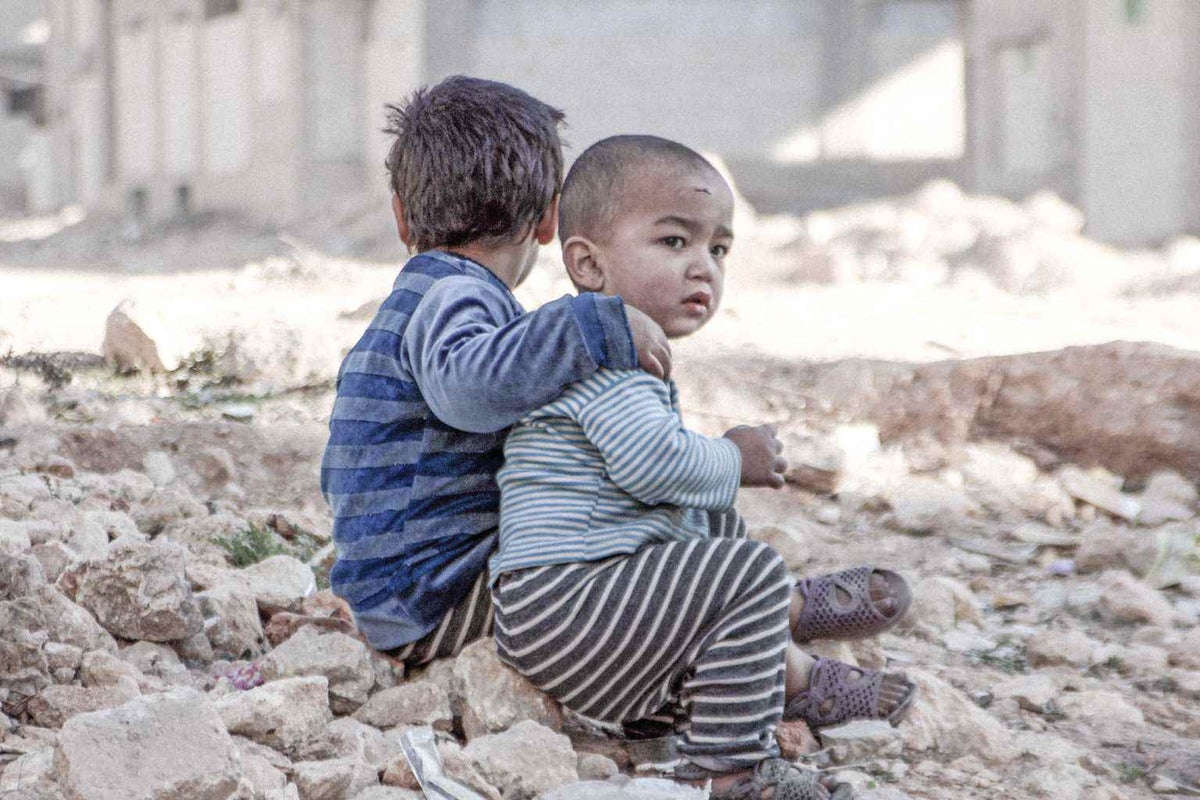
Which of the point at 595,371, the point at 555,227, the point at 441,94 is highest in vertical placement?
the point at 441,94

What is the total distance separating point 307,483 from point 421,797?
2.13 metres

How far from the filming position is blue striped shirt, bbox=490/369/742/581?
2.03m

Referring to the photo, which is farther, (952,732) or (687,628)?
(952,732)

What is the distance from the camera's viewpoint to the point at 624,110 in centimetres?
1245

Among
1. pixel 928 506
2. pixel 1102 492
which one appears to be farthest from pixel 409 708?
pixel 1102 492

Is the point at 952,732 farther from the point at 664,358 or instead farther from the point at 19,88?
the point at 19,88

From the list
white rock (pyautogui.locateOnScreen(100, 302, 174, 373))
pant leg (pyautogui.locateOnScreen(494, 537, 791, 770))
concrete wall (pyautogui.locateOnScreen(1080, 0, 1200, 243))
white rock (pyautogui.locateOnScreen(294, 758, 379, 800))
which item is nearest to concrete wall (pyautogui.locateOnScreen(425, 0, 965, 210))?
concrete wall (pyautogui.locateOnScreen(1080, 0, 1200, 243))

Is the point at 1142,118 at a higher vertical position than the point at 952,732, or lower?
higher

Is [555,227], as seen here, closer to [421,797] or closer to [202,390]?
[421,797]

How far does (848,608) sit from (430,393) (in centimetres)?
76

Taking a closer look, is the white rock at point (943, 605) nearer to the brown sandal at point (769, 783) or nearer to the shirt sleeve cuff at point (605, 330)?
the brown sandal at point (769, 783)

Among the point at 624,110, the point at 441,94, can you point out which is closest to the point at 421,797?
the point at 441,94

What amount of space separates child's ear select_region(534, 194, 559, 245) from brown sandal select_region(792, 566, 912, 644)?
0.70m

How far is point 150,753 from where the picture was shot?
5.65ft
